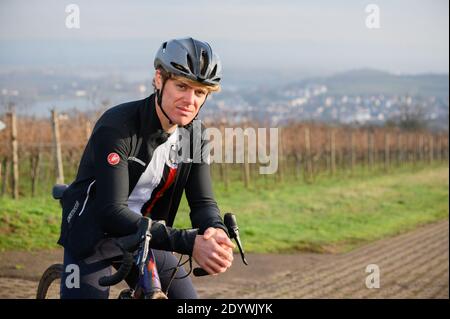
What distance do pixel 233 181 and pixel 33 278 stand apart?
19397 mm

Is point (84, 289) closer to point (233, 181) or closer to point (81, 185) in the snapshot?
point (81, 185)

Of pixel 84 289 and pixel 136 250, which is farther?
pixel 84 289

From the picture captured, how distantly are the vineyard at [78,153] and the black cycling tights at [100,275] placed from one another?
11.6 m

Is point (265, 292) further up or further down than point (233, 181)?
further up

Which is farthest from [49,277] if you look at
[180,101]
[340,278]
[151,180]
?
[340,278]

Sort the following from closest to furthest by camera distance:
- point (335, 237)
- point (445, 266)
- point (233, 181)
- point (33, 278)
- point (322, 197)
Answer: point (33, 278) → point (445, 266) → point (335, 237) → point (322, 197) → point (233, 181)

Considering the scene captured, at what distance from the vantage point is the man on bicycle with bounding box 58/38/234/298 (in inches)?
116

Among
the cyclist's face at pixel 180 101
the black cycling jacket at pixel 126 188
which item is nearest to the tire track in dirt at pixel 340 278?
the black cycling jacket at pixel 126 188

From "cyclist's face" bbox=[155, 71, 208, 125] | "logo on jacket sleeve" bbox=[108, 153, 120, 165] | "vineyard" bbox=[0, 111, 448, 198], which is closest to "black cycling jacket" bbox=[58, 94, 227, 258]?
"logo on jacket sleeve" bbox=[108, 153, 120, 165]

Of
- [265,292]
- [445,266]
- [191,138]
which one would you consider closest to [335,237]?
[445,266]

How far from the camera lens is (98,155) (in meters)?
3.01

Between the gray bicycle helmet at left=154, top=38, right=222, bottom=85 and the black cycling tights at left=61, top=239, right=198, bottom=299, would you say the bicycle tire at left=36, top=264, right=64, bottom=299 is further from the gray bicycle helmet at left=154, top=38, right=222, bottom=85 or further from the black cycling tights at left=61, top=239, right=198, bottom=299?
the gray bicycle helmet at left=154, top=38, right=222, bottom=85

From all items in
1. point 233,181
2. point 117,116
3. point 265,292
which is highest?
point 117,116

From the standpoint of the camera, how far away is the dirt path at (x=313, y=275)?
830cm
